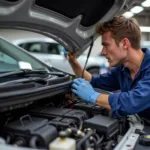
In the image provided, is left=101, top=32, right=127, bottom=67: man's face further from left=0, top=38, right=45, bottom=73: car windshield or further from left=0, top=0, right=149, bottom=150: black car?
left=0, top=38, right=45, bottom=73: car windshield

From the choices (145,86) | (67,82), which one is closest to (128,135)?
(145,86)

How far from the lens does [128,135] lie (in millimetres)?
1649

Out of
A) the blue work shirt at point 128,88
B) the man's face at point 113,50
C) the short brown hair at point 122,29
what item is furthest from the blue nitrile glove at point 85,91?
the short brown hair at point 122,29

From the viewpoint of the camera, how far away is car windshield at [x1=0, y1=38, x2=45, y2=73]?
2347 millimetres

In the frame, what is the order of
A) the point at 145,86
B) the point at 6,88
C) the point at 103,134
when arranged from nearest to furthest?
the point at 6,88
the point at 103,134
the point at 145,86

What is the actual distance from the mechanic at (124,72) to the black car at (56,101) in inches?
3.8

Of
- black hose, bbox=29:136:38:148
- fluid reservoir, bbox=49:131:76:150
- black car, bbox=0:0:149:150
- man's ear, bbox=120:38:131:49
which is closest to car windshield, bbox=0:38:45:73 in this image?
black car, bbox=0:0:149:150

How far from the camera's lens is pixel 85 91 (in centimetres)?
185

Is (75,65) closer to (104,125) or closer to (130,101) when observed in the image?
(130,101)

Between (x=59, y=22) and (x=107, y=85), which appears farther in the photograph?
(x=107, y=85)

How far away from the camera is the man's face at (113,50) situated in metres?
1.97

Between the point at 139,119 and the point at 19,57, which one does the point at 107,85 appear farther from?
the point at 19,57

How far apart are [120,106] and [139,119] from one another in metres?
0.36

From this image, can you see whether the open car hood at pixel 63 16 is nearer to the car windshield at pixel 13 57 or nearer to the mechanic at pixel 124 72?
the mechanic at pixel 124 72
